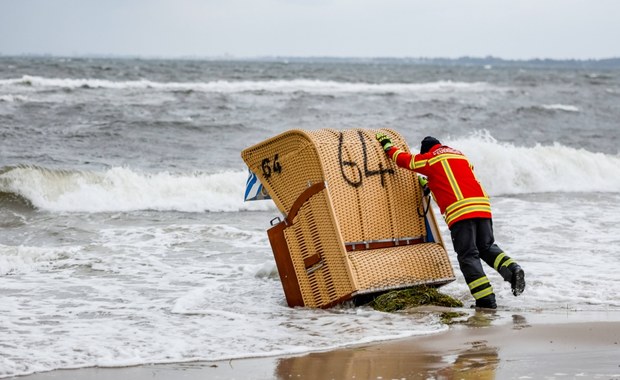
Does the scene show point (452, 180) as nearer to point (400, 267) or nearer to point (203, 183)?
point (400, 267)

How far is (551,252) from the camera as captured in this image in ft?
30.7

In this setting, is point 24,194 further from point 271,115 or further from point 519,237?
point 271,115

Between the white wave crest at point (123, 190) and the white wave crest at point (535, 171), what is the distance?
4340 mm

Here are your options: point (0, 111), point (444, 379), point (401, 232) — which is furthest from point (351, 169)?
point (0, 111)

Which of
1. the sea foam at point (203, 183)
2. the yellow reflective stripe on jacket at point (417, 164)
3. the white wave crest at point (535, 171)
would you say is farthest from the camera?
the white wave crest at point (535, 171)

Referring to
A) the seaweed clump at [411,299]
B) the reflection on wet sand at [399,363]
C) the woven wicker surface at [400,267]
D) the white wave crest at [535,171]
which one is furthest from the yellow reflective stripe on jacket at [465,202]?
the white wave crest at [535,171]

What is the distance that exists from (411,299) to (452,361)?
1.52 m

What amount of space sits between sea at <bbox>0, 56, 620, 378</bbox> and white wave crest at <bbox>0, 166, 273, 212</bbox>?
0.03 meters

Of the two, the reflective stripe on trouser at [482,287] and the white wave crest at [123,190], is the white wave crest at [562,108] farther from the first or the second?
the reflective stripe on trouser at [482,287]

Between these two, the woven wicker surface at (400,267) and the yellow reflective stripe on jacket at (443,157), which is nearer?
the woven wicker surface at (400,267)

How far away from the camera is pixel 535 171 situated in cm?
1562

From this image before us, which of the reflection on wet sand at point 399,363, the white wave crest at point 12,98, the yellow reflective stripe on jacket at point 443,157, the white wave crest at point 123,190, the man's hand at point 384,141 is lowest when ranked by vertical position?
the white wave crest at point 123,190

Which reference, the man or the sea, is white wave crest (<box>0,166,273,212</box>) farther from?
the man

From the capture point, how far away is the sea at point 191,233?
6.10 metres
